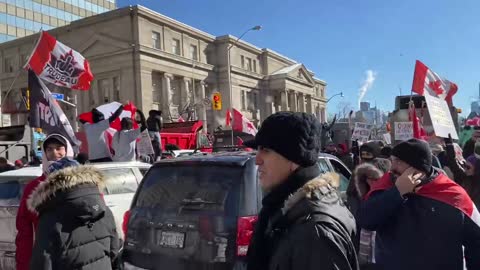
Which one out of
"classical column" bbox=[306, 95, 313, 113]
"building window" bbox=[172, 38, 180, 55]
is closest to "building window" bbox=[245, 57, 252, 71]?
"building window" bbox=[172, 38, 180, 55]

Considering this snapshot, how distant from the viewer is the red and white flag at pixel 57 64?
9.07m

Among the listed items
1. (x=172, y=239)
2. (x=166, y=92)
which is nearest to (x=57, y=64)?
(x=172, y=239)

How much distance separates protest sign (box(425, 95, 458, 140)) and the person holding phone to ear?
3.76 m

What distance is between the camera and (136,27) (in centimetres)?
5222

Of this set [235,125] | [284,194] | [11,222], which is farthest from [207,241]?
[235,125]

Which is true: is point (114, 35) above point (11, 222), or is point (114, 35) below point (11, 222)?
above

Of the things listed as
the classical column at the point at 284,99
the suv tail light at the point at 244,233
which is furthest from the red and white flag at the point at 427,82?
the classical column at the point at 284,99

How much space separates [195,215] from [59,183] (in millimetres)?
1439

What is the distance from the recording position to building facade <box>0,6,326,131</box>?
5228 centimetres

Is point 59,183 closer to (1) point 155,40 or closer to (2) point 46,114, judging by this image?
(2) point 46,114

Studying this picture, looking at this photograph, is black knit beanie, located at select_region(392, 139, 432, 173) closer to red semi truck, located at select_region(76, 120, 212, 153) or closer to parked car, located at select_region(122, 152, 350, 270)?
parked car, located at select_region(122, 152, 350, 270)

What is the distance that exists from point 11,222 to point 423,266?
17.0ft

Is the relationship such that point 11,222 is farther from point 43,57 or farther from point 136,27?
point 136,27

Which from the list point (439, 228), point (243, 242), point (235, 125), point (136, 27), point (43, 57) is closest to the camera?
point (439, 228)
